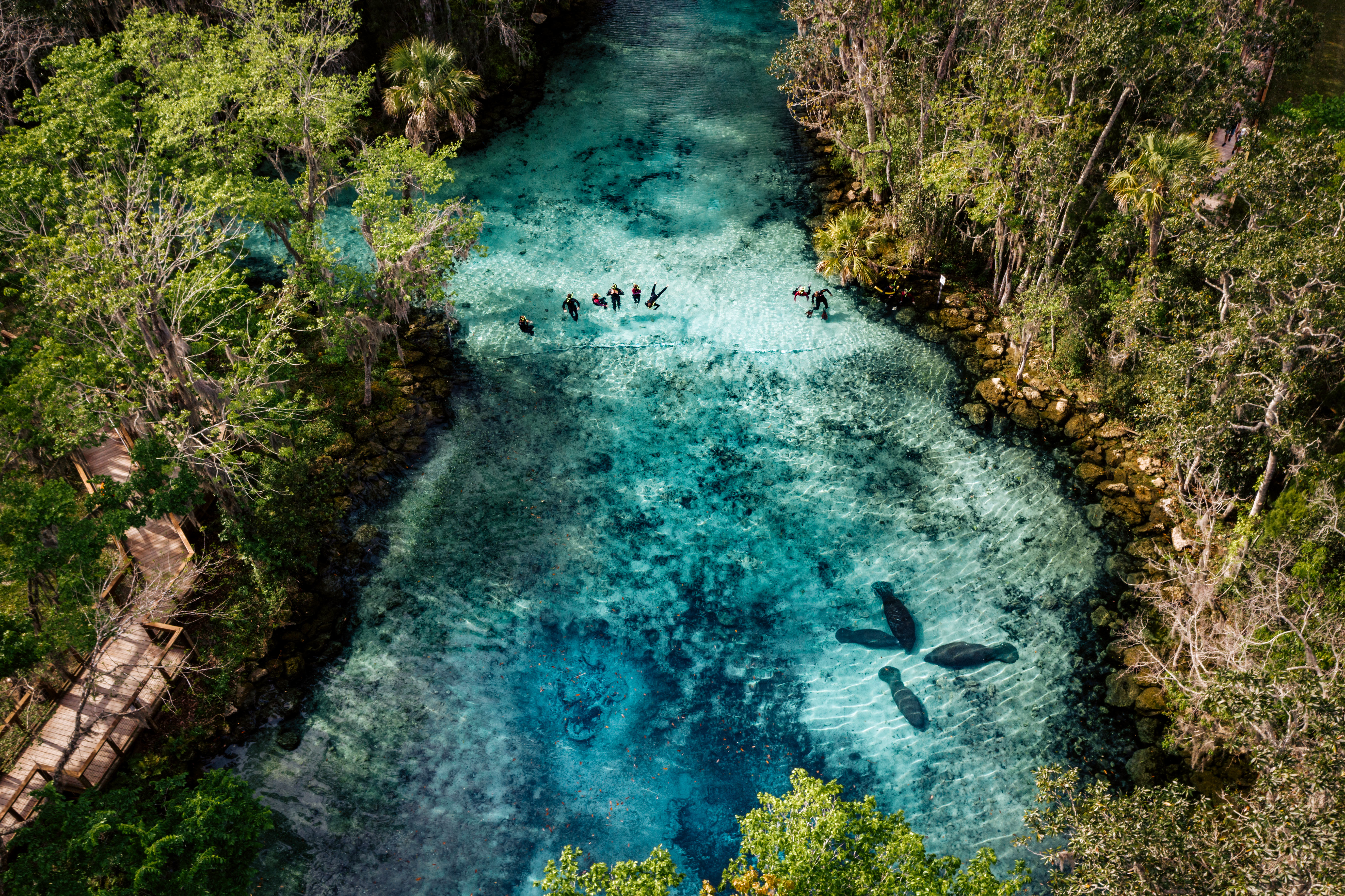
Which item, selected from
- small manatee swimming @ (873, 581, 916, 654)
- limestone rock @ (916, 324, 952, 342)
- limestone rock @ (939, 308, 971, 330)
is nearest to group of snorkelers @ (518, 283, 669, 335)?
limestone rock @ (916, 324, 952, 342)

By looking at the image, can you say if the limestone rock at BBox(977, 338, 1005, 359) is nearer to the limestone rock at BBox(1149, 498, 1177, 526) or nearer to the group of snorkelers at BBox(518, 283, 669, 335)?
the limestone rock at BBox(1149, 498, 1177, 526)

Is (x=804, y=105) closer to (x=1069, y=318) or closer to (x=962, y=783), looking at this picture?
(x=1069, y=318)

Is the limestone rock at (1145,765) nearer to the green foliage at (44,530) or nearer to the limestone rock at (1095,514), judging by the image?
the limestone rock at (1095,514)

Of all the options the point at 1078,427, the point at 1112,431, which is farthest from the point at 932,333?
the point at 1112,431

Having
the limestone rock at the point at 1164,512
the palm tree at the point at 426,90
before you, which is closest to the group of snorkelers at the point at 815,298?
the limestone rock at the point at 1164,512

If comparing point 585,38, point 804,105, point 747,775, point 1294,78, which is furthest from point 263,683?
point 1294,78

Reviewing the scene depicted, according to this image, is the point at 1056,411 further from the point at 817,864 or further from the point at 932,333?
the point at 817,864
